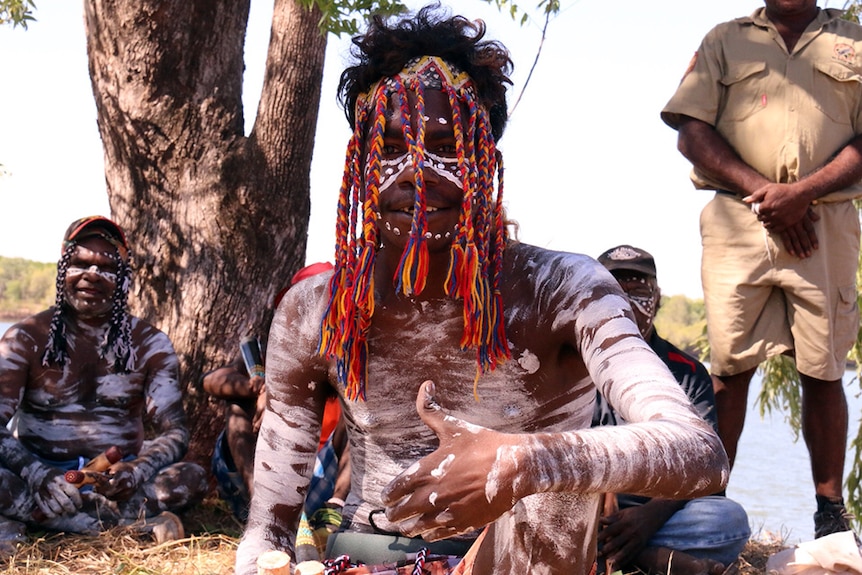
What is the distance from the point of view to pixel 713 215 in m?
4.39

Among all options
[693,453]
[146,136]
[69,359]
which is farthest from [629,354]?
[146,136]

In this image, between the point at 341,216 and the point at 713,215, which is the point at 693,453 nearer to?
the point at 341,216

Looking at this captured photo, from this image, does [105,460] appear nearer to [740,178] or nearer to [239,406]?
[239,406]

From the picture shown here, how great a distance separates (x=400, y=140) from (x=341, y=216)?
0.93ft

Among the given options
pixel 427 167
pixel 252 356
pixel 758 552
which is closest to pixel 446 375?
pixel 427 167

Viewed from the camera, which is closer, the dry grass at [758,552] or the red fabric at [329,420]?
the dry grass at [758,552]

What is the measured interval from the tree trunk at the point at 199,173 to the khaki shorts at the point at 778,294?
2634 millimetres

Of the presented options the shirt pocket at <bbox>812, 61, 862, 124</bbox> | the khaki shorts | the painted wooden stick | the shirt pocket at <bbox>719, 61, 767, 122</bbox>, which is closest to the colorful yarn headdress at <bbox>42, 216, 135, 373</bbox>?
the khaki shorts

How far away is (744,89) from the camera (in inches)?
171

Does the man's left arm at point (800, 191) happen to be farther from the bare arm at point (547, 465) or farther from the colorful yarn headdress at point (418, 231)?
the bare arm at point (547, 465)

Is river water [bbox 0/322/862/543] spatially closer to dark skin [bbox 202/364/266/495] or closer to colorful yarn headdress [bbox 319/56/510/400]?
dark skin [bbox 202/364/266/495]

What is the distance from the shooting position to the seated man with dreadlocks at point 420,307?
2502 millimetres

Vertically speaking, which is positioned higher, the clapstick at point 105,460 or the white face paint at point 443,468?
the white face paint at point 443,468

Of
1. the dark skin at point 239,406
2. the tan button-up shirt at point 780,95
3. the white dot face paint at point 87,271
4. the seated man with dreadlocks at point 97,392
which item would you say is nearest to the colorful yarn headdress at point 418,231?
the tan button-up shirt at point 780,95
